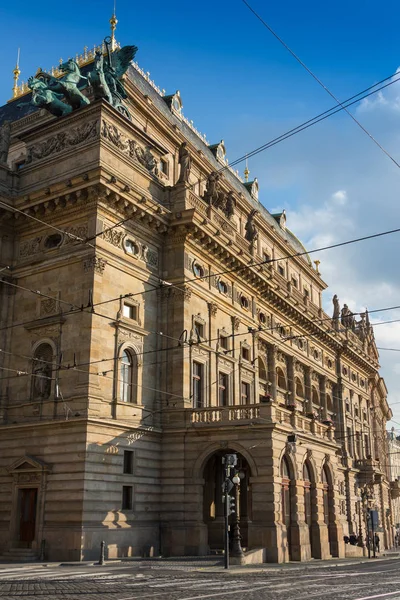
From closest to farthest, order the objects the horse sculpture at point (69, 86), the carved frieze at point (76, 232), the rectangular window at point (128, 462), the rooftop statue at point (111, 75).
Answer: the rectangular window at point (128, 462)
the carved frieze at point (76, 232)
the rooftop statue at point (111, 75)
the horse sculpture at point (69, 86)

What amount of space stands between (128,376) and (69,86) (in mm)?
15709

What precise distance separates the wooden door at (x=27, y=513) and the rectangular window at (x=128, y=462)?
425 cm

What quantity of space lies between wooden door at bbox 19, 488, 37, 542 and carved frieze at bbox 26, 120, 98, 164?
17071mm

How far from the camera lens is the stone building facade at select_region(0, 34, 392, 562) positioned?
29047mm

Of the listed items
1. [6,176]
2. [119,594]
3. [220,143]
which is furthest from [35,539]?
[220,143]

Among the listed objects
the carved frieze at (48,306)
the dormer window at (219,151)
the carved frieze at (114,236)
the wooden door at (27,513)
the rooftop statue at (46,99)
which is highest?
the dormer window at (219,151)

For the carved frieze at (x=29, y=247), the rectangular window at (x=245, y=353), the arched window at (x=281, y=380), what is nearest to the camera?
the carved frieze at (x=29, y=247)

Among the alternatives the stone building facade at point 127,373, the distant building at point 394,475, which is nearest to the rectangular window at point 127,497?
the stone building facade at point 127,373

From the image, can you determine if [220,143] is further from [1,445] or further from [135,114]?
[1,445]

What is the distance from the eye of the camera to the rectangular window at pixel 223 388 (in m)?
38.4

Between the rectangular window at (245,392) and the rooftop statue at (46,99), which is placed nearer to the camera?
the rooftop statue at (46,99)

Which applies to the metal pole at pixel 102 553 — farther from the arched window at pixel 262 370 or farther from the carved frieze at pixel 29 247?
the arched window at pixel 262 370

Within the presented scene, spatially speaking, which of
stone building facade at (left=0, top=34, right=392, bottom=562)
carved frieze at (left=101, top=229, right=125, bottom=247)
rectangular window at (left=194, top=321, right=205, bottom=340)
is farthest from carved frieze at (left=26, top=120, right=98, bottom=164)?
rectangular window at (left=194, top=321, right=205, bottom=340)

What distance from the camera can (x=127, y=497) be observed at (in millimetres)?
30469
